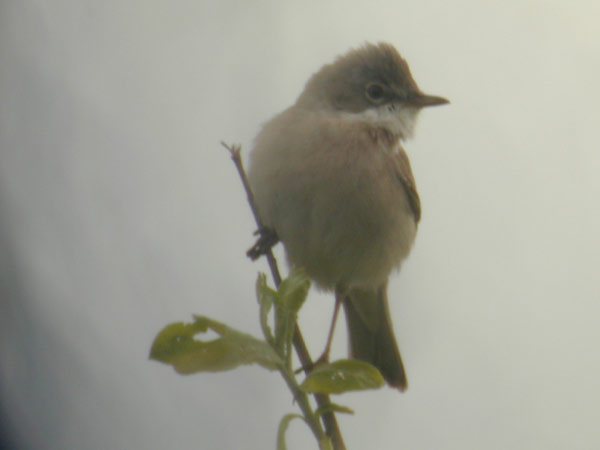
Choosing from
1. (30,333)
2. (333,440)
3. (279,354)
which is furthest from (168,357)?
(30,333)

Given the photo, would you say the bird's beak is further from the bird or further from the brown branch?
the brown branch

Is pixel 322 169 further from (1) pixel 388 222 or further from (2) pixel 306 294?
(2) pixel 306 294

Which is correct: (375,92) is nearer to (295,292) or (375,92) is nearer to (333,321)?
(333,321)

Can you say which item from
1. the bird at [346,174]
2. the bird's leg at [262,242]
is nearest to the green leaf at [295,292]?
the bird's leg at [262,242]

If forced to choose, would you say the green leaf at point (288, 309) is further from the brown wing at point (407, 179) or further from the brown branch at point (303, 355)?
the brown wing at point (407, 179)

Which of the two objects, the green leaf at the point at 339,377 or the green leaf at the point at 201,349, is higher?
the green leaf at the point at 201,349
